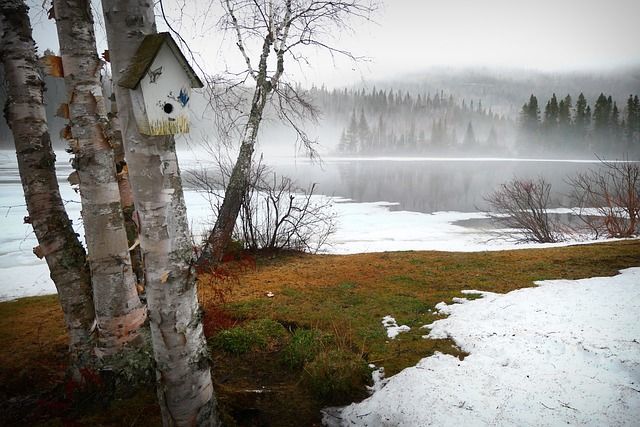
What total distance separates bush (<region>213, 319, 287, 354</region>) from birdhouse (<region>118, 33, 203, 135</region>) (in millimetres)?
2671

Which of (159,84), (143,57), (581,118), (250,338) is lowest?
(250,338)

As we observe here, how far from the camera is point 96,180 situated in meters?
2.69

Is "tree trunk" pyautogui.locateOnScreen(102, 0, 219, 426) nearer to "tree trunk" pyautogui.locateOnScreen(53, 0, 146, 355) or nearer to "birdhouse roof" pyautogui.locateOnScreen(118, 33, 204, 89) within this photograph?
"birdhouse roof" pyautogui.locateOnScreen(118, 33, 204, 89)

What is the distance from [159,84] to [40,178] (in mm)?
1813

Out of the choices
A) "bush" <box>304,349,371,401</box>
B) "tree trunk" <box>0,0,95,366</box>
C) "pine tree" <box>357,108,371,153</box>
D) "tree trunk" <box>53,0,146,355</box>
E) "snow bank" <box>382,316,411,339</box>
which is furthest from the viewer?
"pine tree" <box>357,108,371,153</box>

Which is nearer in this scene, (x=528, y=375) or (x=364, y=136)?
(x=528, y=375)

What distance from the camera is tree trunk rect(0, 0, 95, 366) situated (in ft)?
8.87

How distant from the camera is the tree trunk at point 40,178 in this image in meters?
2.70

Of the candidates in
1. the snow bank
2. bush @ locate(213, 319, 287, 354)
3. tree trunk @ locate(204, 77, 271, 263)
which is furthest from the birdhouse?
tree trunk @ locate(204, 77, 271, 263)

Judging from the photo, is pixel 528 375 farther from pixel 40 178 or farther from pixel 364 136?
pixel 364 136

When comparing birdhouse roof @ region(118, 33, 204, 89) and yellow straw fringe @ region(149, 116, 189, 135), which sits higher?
birdhouse roof @ region(118, 33, 204, 89)

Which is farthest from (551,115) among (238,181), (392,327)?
(392,327)

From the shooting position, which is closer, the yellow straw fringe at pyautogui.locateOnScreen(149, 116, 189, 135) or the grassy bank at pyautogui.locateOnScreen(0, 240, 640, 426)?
the yellow straw fringe at pyautogui.locateOnScreen(149, 116, 189, 135)

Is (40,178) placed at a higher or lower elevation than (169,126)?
lower
